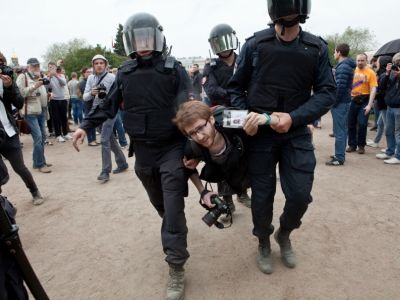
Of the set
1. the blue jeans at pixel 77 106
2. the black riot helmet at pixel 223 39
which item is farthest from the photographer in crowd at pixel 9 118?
the blue jeans at pixel 77 106

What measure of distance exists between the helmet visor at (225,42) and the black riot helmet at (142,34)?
1384 mm

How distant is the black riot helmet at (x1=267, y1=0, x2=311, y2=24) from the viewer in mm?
2156

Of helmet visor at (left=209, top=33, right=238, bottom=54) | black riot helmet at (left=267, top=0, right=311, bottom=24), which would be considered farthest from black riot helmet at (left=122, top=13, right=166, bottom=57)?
helmet visor at (left=209, top=33, right=238, bottom=54)

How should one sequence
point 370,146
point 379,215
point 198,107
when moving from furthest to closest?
point 370,146
point 379,215
point 198,107

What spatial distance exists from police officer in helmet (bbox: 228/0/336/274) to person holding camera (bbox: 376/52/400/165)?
3905 mm

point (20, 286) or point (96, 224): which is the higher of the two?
point (20, 286)

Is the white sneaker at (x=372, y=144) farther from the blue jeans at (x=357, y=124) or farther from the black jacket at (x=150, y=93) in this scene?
the black jacket at (x=150, y=93)

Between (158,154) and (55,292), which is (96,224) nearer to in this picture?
(55,292)

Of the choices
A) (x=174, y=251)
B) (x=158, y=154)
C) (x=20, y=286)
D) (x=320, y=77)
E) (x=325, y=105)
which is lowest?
(x=174, y=251)

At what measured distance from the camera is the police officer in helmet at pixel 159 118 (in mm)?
2422

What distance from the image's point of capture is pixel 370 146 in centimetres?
693

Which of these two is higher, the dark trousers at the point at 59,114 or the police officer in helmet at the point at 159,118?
the police officer in helmet at the point at 159,118

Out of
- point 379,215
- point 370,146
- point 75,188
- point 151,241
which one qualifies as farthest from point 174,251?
point 370,146

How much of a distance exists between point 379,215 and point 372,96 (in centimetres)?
315
